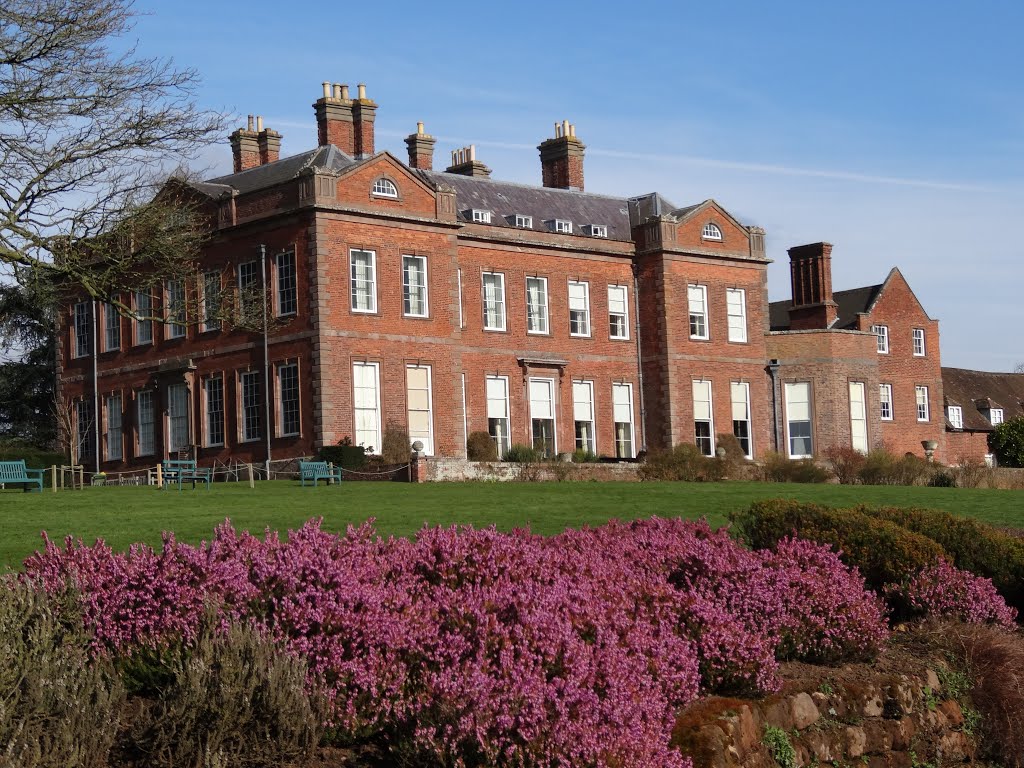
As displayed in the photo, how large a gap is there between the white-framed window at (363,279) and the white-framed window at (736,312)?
15004mm

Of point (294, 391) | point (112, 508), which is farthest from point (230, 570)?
point (294, 391)

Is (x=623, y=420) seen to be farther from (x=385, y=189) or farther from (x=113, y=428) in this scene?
(x=113, y=428)

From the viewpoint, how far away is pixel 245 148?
159ft

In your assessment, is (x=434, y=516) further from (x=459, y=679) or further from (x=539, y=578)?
(x=459, y=679)

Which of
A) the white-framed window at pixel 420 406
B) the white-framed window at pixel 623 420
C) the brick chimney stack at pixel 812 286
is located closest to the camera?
the white-framed window at pixel 420 406

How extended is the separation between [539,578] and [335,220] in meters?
30.9

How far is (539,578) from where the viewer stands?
10.9 metres

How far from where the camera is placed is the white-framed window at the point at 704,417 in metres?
49.6

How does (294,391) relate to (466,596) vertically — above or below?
above

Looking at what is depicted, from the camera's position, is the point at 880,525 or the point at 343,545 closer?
the point at 343,545

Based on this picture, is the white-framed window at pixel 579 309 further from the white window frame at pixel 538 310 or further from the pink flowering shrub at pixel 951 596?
the pink flowering shrub at pixel 951 596

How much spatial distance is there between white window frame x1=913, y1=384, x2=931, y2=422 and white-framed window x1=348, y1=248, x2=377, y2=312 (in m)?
27.7

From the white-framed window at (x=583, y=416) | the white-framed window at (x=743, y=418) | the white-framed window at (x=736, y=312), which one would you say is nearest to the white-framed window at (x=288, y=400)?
the white-framed window at (x=583, y=416)

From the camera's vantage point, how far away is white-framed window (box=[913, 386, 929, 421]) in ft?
196
